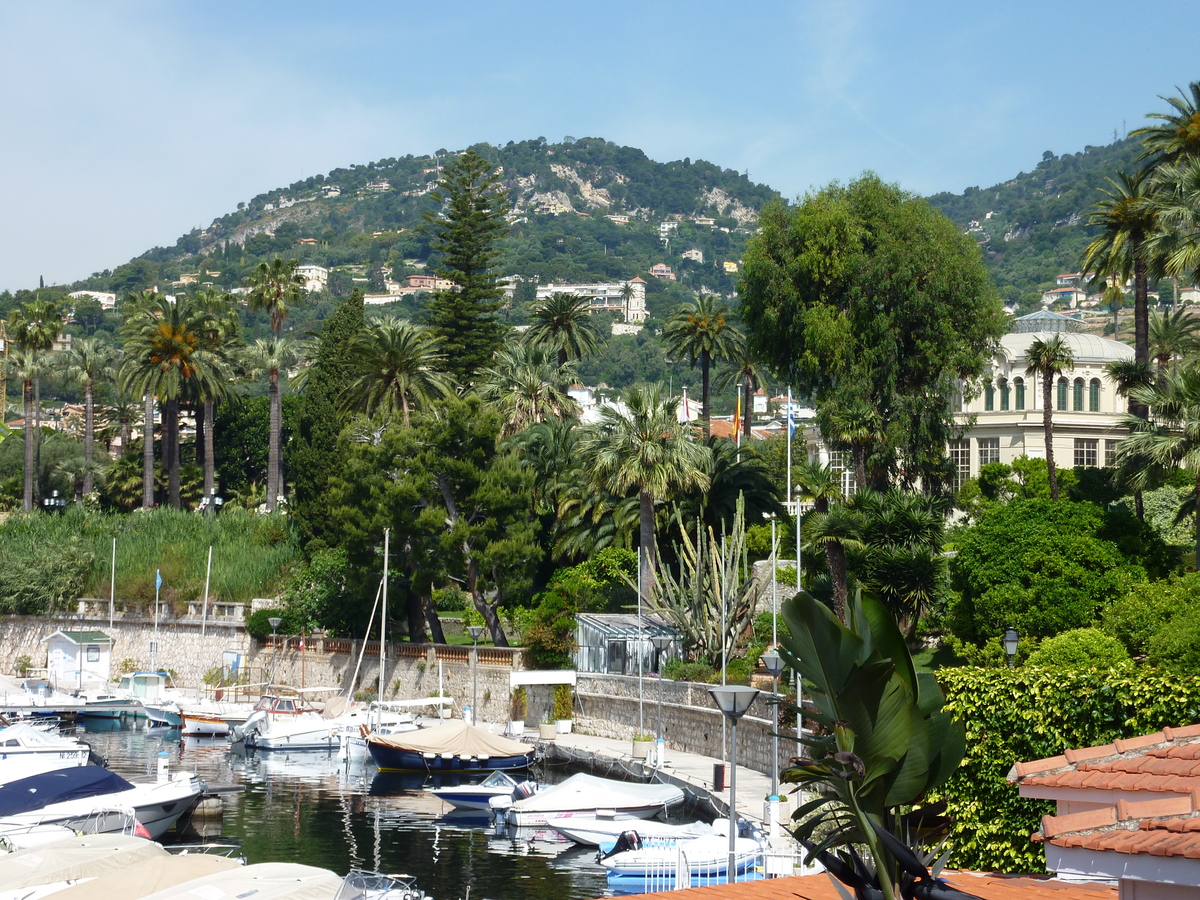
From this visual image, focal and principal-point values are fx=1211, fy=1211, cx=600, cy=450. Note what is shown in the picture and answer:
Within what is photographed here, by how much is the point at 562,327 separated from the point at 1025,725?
59732 millimetres

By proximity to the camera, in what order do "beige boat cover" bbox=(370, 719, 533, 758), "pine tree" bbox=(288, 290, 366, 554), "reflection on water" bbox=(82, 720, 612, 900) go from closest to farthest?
"reflection on water" bbox=(82, 720, 612, 900) → "beige boat cover" bbox=(370, 719, 533, 758) → "pine tree" bbox=(288, 290, 366, 554)

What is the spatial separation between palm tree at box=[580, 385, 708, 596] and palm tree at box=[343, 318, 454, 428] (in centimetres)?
1647

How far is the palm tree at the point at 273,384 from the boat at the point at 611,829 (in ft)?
163

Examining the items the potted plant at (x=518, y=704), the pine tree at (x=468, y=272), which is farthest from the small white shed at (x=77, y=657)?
the potted plant at (x=518, y=704)

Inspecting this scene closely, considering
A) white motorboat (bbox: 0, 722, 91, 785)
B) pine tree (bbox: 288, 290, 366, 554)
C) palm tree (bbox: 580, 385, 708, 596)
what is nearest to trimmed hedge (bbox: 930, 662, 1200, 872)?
white motorboat (bbox: 0, 722, 91, 785)

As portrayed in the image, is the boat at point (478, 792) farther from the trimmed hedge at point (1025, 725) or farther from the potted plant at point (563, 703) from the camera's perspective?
the trimmed hedge at point (1025, 725)

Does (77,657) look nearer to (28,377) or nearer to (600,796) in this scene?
(28,377)

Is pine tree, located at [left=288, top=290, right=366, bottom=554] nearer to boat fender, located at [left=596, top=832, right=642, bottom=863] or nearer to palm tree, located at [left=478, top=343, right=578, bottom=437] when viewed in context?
palm tree, located at [left=478, top=343, right=578, bottom=437]

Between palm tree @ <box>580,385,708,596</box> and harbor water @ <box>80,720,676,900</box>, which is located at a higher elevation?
palm tree @ <box>580,385,708,596</box>

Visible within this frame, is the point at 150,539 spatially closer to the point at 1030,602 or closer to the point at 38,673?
the point at 38,673

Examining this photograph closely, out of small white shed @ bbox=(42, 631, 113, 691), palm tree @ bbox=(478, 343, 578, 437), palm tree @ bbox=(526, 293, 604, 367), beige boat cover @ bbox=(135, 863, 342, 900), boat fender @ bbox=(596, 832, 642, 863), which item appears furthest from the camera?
palm tree @ bbox=(526, 293, 604, 367)

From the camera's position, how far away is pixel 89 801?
1167 inches

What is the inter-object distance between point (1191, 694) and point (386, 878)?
14.8 meters

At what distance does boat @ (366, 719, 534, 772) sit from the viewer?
3938 cm
